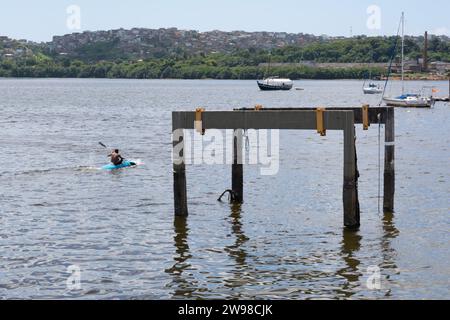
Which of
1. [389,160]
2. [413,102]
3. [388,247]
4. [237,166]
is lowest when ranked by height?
[413,102]

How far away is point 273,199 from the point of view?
117 feet

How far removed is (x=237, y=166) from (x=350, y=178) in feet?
21.9

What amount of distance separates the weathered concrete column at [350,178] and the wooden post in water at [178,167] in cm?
499

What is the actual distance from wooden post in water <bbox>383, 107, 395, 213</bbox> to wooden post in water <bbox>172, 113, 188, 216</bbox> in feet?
21.4

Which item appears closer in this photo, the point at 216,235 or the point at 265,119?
the point at 265,119

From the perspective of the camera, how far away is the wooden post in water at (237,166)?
103ft

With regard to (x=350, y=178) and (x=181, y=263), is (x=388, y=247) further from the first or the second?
(x=181, y=263)

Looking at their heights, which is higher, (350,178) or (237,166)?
(350,178)

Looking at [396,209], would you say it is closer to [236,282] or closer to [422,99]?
[236,282]

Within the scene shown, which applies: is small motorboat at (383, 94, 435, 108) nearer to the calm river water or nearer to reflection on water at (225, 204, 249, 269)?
the calm river water

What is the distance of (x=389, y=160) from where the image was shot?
29.9 m

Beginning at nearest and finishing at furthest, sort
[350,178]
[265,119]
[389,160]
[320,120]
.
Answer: [320,120], [350,178], [265,119], [389,160]

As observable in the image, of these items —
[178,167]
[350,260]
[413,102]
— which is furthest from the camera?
[413,102]

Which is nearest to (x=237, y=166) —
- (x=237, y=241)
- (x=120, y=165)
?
(x=237, y=241)
